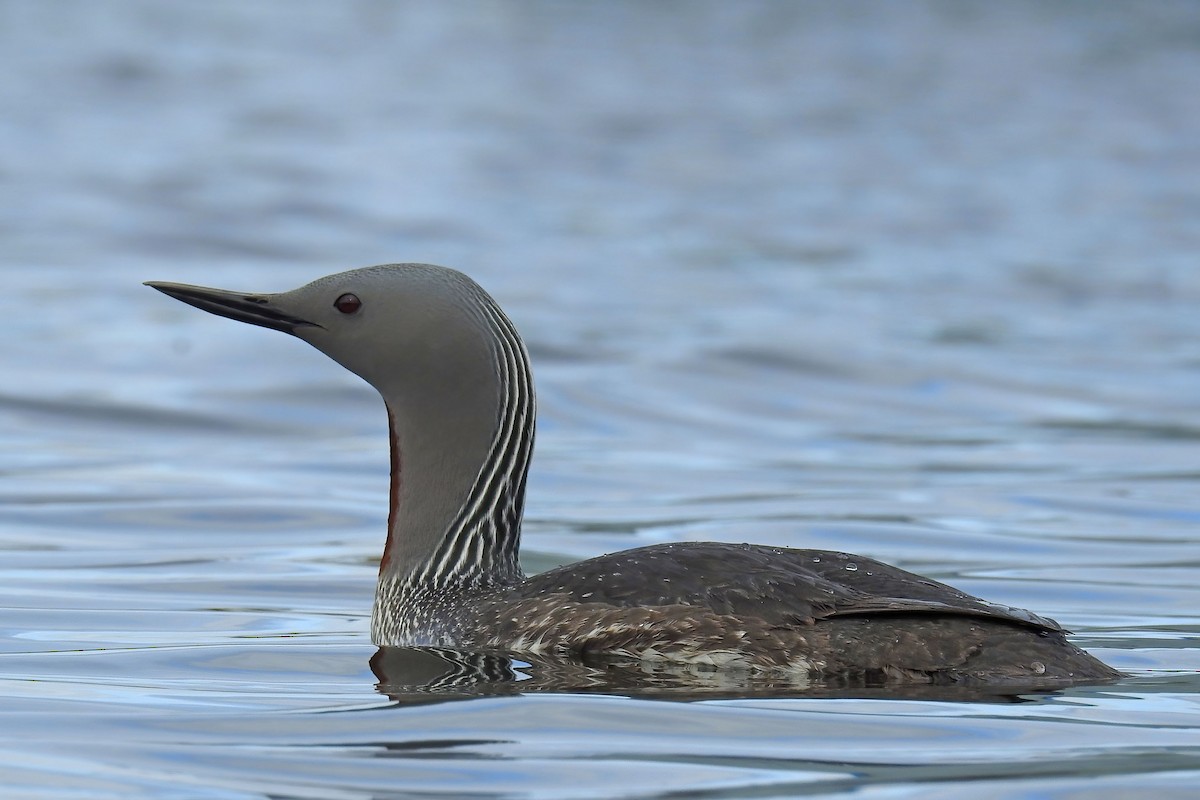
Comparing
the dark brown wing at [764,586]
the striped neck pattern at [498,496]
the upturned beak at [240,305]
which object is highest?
the upturned beak at [240,305]

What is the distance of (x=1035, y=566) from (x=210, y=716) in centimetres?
411

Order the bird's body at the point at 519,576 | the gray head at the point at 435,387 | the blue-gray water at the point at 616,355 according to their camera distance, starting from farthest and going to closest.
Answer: the gray head at the point at 435,387 < the bird's body at the point at 519,576 < the blue-gray water at the point at 616,355

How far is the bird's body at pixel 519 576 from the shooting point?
16.1 ft

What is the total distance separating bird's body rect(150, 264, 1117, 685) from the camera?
4914mm

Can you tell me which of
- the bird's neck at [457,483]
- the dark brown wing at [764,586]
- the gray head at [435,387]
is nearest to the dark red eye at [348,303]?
the gray head at [435,387]

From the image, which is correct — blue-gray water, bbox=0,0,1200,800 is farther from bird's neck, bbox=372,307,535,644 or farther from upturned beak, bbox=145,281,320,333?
upturned beak, bbox=145,281,320,333

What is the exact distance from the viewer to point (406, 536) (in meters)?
5.91

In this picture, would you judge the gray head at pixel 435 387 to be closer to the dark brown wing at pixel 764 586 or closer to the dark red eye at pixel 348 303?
the dark red eye at pixel 348 303

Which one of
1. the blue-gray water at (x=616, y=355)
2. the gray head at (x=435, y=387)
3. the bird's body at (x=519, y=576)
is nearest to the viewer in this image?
the blue-gray water at (x=616, y=355)

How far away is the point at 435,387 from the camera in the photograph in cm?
581

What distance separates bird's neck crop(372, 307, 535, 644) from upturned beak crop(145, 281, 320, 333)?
14.5 inches

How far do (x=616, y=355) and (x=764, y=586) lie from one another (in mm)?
9319

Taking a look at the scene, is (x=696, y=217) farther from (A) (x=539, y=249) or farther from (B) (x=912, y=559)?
(B) (x=912, y=559)

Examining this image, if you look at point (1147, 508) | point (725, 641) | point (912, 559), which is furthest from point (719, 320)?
point (725, 641)
